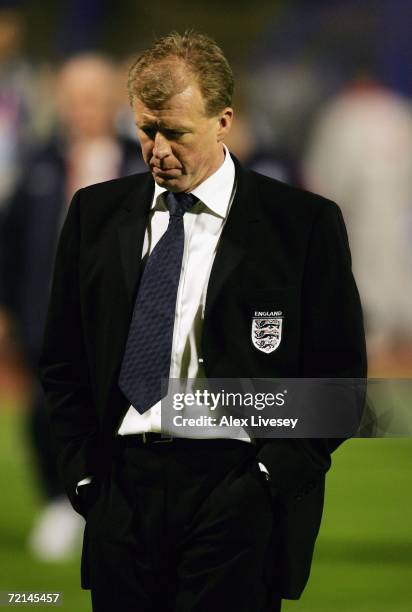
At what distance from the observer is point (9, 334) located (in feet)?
12.8

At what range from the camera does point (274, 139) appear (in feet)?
11.7

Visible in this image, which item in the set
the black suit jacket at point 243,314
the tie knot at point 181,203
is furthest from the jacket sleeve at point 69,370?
the tie knot at point 181,203

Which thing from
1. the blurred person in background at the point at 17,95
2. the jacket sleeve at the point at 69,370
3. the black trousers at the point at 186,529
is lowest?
the black trousers at the point at 186,529

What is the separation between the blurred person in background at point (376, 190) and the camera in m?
3.50

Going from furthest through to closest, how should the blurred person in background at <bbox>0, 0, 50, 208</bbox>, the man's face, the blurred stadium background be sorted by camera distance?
the blurred person in background at <bbox>0, 0, 50, 208</bbox> < the blurred stadium background < the man's face

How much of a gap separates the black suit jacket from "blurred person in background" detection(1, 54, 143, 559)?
140 centimetres

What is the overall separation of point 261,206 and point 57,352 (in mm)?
526

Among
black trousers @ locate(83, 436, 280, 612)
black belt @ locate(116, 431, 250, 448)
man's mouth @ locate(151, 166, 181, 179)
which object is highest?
man's mouth @ locate(151, 166, 181, 179)

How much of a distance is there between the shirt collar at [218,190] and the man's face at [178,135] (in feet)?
0.17

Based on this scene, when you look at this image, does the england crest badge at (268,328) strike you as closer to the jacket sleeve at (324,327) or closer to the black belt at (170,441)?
the jacket sleeve at (324,327)

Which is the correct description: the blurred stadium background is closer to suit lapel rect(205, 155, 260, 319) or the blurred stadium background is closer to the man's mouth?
suit lapel rect(205, 155, 260, 319)

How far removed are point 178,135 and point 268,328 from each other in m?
0.42

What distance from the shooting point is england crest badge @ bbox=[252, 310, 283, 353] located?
2.21 metres

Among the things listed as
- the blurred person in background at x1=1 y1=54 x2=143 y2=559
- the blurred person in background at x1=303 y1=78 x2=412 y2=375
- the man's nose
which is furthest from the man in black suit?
the blurred person in background at x1=1 y1=54 x2=143 y2=559
